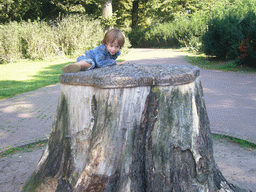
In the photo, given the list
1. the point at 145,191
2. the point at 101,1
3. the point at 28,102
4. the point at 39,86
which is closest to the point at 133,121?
the point at 145,191

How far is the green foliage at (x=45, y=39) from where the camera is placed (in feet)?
48.7

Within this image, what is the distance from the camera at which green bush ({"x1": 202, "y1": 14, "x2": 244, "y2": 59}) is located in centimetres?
1093

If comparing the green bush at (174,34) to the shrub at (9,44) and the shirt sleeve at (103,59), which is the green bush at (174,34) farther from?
the shirt sleeve at (103,59)

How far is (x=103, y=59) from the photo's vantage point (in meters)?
2.92

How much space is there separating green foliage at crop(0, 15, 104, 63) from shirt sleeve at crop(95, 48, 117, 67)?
13385mm

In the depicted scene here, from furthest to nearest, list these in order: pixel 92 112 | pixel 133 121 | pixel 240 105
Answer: pixel 240 105 < pixel 92 112 < pixel 133 121

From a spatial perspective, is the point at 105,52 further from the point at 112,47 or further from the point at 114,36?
the point at 114,36

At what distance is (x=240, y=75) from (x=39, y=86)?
680 cm

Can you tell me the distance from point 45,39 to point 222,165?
14438 millimetres

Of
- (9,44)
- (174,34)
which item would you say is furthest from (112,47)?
(174,34)

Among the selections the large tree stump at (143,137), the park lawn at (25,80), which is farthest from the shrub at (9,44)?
the large tree stump at (143,137)

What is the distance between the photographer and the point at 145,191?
1.97 m

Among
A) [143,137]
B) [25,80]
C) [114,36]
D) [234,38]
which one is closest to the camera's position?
[143,137]

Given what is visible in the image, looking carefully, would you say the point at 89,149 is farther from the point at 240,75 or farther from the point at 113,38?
the point at 240,75
